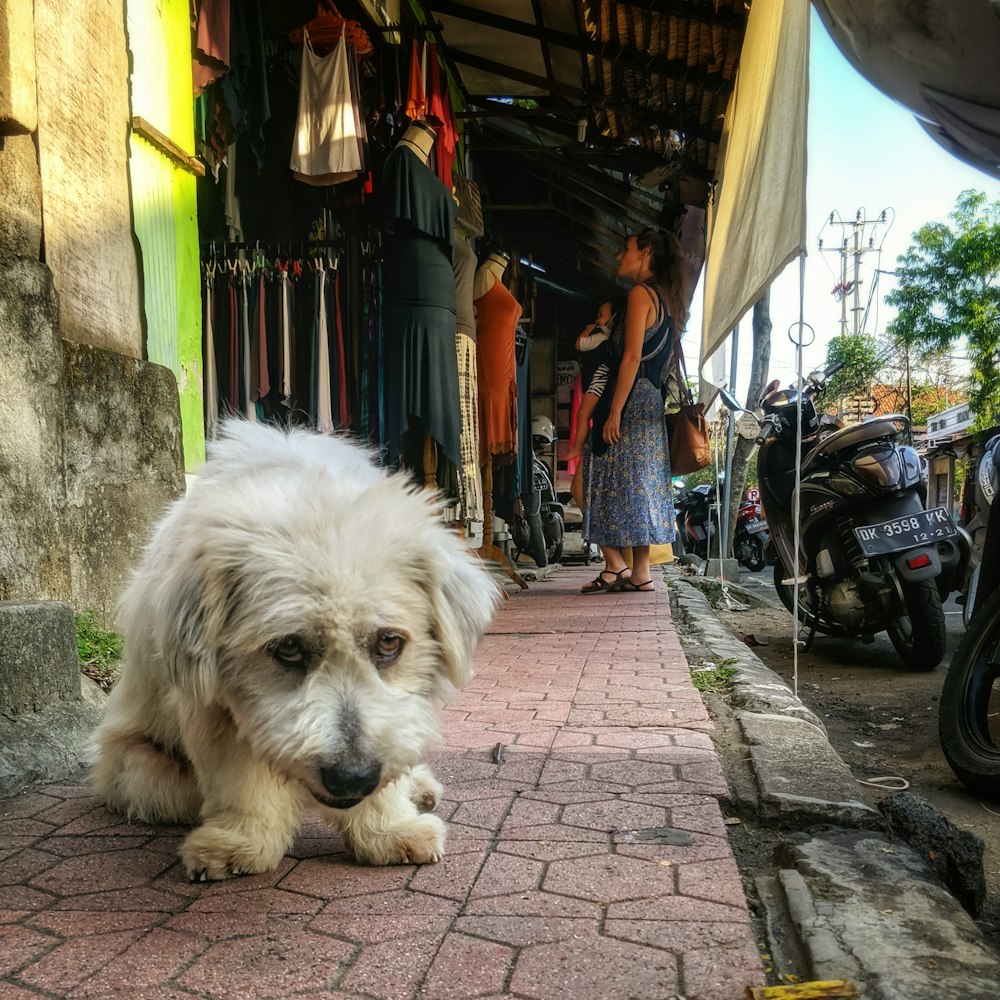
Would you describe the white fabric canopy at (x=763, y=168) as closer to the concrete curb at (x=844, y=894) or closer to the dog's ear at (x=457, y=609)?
the concrete curb at (x=844, y=894)

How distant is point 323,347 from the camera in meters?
5.40

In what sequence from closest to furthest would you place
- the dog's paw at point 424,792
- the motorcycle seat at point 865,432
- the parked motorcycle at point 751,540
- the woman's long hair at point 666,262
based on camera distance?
the dog's paw at point 424,792
the motorcycle seat at point 865,432
the woman's long hair at point 666,262
the parked motorcycle at point 751,540

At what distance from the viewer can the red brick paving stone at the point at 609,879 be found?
1.93m

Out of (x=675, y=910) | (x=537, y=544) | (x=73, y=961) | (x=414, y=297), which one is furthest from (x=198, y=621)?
(x=537, y=544)

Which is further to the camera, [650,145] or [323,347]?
[650,145]

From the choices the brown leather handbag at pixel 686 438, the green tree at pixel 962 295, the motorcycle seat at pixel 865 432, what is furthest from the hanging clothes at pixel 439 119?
the green tree at pixel 962 295

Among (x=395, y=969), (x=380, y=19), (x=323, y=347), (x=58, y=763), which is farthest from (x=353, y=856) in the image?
(x=380, y=19)

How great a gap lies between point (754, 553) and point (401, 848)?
15.6m

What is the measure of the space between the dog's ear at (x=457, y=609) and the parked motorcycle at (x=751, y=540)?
49.0ft

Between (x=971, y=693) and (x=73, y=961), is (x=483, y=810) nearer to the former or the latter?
(x=73, y=961)

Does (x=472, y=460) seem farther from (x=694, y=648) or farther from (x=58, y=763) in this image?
(x=58, y=763)

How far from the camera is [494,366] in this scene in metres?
7.78

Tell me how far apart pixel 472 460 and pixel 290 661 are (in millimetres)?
5216

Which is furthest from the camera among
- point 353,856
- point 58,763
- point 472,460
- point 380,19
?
point 472,460
